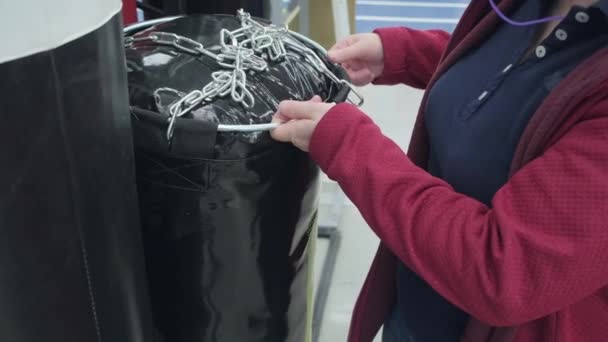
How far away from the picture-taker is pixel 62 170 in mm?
574

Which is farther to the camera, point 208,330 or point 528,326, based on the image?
point 208,330

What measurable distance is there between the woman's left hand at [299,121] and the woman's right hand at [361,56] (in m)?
0.28

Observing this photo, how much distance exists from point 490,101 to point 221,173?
364 mm

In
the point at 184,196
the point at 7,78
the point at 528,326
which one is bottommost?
the point at 528,326

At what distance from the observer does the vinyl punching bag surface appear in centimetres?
51

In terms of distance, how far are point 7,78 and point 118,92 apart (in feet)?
0.51

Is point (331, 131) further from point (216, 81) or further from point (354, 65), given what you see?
point (354, 65)

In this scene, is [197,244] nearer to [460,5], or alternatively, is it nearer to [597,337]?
[597,337]

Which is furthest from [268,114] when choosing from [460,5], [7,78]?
[460,5]

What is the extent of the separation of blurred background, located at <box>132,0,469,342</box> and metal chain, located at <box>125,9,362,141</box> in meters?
0.53

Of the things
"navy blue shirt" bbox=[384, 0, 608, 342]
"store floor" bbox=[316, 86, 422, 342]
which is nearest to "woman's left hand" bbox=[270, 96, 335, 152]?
"navy blue shirt" bbox=[384, 0, 608, 342]

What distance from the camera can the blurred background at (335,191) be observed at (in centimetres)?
158

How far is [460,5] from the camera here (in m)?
5.12

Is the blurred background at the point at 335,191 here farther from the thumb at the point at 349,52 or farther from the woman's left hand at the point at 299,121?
the woman's left hand at the point at 299,121
